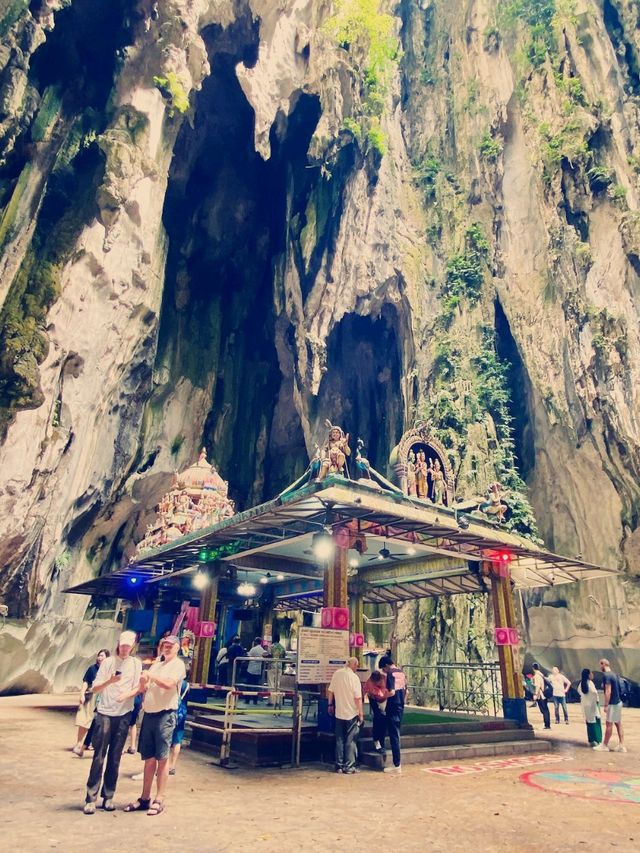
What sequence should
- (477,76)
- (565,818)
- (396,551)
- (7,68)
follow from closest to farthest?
(565,818), (396,551), (7,68), (477,76)

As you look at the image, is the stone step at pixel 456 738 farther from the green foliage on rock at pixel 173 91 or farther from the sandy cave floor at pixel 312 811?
the green foliage on rock at pixel 173 91

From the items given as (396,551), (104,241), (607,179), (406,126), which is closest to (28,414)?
(104,241)

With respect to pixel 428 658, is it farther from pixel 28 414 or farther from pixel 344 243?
pixel 344 243

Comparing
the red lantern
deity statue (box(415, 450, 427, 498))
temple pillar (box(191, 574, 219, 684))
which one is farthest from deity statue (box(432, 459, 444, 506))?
temple pillar (box(191, 574, 219, 684))

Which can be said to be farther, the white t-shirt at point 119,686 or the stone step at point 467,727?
the stone step at point 467,727

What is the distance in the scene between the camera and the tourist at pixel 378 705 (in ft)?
27.7

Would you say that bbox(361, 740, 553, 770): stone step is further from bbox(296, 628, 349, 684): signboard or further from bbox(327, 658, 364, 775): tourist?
bbox(296, 628, 349, 684): signboard

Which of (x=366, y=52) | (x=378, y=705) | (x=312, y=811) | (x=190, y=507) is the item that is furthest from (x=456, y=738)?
(x=366, y=52)

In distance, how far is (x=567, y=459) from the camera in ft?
82.9

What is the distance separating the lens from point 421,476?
15.4 m

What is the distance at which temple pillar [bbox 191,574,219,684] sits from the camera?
41.9ft

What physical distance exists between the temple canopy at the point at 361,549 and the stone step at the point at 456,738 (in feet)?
10.9

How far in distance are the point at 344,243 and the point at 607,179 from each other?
42.6ft

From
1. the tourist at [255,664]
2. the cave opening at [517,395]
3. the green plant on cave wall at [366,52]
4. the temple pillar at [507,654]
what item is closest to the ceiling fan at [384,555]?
the temple pillar at [507,654]
